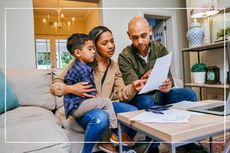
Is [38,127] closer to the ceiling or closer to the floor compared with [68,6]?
closer to the floor

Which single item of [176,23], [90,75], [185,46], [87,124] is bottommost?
[87,124]

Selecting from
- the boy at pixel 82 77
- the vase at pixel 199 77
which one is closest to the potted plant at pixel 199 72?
the vase at pixel 199 77

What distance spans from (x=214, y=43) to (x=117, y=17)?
2.36 ft

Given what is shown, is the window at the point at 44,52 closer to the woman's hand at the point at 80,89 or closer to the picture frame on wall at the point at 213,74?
the woman's hand at the point at 80,89

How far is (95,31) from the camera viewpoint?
0.88 m

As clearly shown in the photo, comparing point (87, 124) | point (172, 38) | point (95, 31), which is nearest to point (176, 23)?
point (172, 38)

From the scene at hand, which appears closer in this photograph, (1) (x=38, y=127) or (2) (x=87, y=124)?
(1) (x=38, y=127)

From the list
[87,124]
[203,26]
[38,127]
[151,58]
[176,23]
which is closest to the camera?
[38,127]

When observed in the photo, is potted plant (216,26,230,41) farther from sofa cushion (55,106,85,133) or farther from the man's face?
sofa cushion (55,106,85,133)

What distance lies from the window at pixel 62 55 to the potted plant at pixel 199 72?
870mm

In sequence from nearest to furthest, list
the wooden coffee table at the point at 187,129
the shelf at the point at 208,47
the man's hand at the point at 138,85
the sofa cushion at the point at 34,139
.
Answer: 1. the wooden coffee table at the point at 187,129
2. the sofa cushion at the point at 34,139
3. the man's hand at the point at 138,85
4. the shelf at the point at 208,47

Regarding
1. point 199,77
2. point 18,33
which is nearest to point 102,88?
point 18,33

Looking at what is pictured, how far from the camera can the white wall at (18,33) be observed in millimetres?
1134

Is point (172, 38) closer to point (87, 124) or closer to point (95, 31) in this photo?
point (95, 31)
